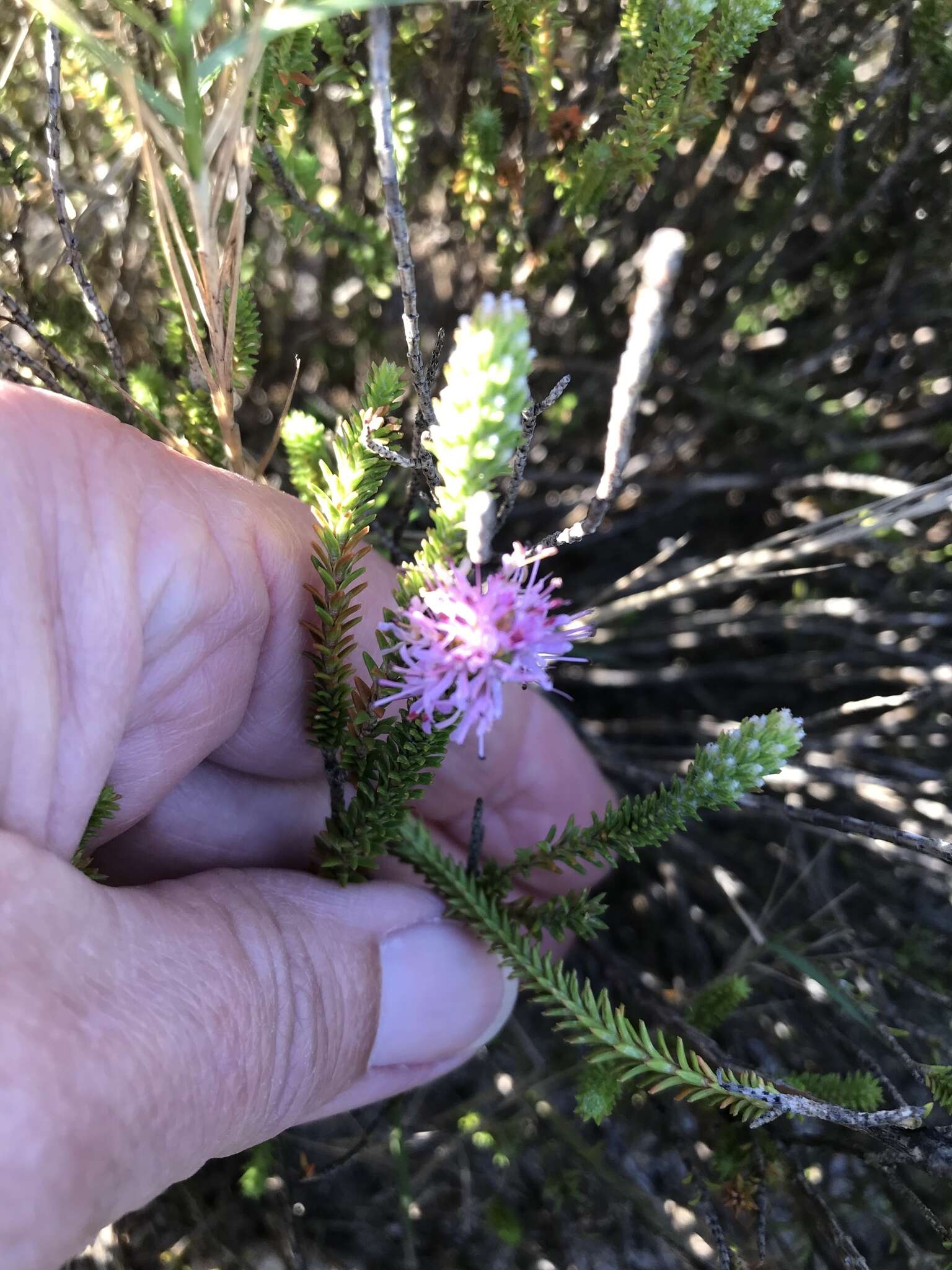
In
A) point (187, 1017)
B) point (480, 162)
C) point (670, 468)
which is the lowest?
point (187, 1017)

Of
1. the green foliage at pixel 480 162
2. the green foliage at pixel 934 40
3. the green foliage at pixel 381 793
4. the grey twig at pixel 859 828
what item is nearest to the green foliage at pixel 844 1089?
the grey twig at pixel 859 828

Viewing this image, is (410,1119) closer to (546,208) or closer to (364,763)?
(364,763)

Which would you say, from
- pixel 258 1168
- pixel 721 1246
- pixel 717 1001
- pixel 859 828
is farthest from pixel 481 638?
pixel 258 1168

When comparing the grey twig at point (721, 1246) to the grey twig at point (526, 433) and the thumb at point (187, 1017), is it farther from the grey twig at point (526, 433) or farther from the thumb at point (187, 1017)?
the grey twig at point (526, 433)

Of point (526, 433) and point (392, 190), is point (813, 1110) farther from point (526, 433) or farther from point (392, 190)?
point (392, 190)

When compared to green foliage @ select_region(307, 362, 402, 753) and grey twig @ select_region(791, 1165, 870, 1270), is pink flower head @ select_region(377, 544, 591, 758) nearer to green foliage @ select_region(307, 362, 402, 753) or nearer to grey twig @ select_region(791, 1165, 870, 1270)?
green foliage @ select_region(307, 362, 402, 753)

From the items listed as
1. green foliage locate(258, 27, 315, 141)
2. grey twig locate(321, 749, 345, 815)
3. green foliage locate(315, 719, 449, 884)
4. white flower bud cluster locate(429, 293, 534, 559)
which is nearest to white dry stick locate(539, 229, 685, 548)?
white flower bud cluster locate(429, 293, 534, 559)

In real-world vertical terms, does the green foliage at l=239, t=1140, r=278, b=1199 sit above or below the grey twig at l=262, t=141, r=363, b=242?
below
